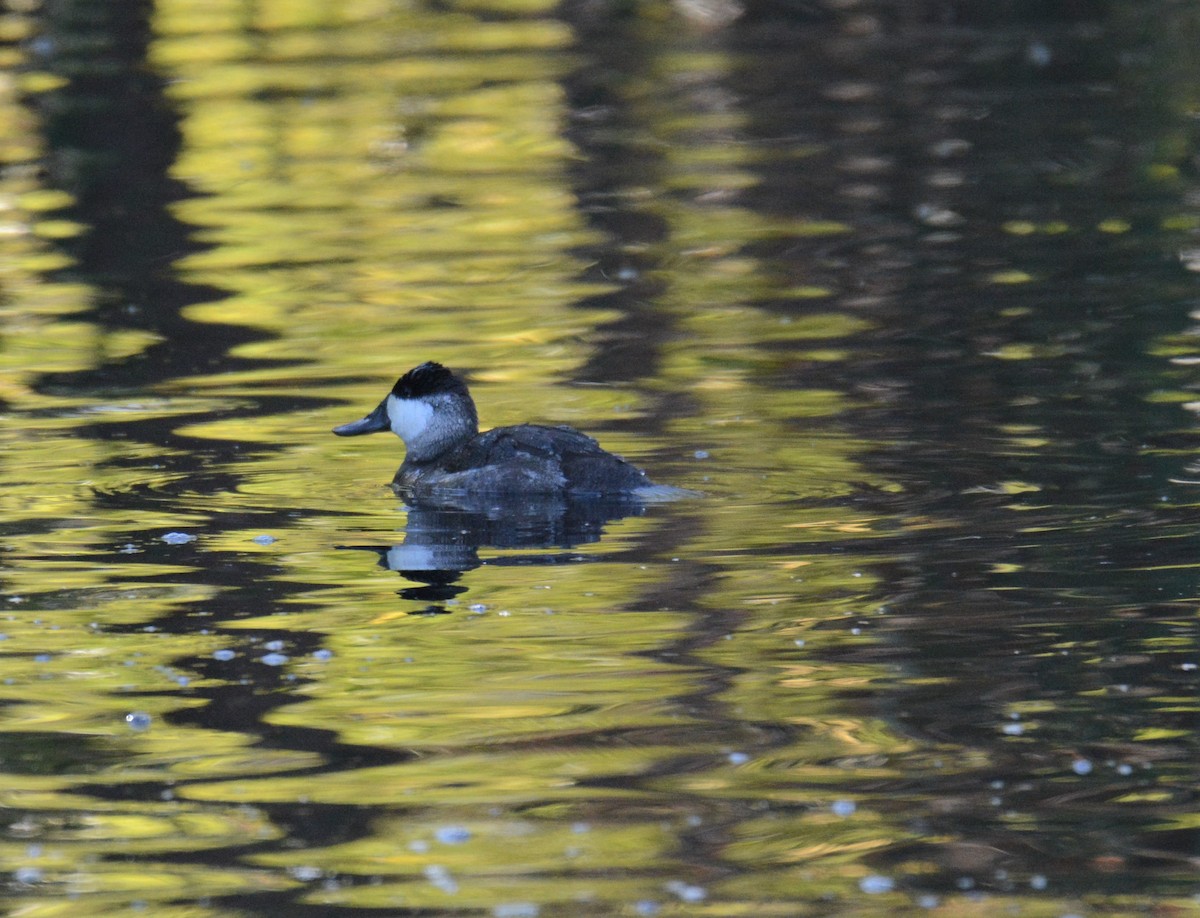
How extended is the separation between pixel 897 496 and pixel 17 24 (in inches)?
921

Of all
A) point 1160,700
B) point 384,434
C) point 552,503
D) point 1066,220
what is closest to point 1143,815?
point 1160,700

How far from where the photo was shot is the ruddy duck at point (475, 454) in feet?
31.8

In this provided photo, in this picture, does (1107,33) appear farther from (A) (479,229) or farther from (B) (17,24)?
(B) (17,24)

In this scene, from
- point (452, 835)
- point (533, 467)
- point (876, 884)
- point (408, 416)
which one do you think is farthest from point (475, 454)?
point (876, 884)

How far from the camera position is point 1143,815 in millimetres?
6215

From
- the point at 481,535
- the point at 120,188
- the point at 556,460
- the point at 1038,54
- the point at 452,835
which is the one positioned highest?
the point at 1038,54

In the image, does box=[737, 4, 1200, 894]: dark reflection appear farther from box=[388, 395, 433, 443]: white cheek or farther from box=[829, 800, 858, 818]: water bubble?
box=[388, 395, 433, 443]: white cheek

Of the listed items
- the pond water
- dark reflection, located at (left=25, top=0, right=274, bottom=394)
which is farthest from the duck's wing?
dark reflection, located at (left=25, top=0, right=274, bottom=394)

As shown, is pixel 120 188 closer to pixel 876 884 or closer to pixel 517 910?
pixel 517 910

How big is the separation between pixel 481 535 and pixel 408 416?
1.36 metres

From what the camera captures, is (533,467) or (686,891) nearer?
(686,891)

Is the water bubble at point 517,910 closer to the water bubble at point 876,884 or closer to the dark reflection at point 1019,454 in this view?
the water bubble at point 876,884

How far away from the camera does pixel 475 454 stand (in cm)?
1017

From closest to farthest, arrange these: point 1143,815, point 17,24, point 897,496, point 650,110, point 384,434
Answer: point 1143,815, point 897,496, point 384,434, point 650,110, point 17,24
